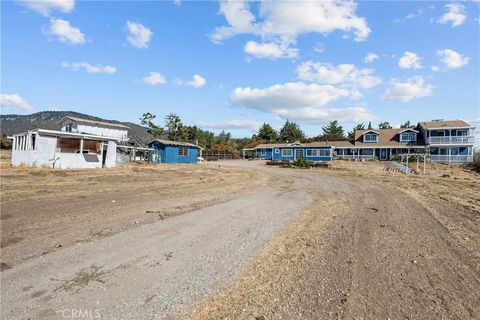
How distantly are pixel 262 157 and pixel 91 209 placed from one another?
5266 cm

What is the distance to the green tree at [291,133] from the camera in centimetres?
8156

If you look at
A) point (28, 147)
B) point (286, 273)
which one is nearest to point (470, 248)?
point (286, 273)

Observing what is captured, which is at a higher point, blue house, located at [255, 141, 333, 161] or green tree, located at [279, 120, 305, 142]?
green tree, located at [279, 120, 305, 142]

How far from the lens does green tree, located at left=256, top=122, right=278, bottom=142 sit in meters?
82.3

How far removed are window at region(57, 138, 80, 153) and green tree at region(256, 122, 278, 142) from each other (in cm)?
5903

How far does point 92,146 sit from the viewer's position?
28.9m

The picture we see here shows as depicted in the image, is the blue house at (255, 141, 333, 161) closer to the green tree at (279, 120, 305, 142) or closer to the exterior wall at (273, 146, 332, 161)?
the exterior wall at (273, 146, 332, 161)

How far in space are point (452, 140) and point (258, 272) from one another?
167 feet

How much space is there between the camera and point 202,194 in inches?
569

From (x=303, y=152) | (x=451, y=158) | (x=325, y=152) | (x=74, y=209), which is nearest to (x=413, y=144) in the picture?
(x=451, y=158)

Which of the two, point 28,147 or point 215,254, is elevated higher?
point 28,147

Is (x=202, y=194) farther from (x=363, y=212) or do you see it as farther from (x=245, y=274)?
(x=245, y=274)

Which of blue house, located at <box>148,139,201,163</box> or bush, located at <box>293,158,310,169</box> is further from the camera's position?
blue house, located at <box>148,139,201,163</box>

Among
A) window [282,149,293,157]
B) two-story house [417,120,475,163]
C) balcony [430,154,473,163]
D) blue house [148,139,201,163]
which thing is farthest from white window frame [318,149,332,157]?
blue house [148,139,201,163]
